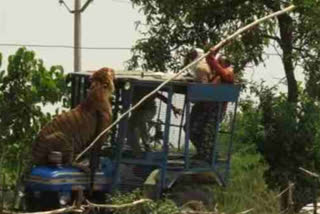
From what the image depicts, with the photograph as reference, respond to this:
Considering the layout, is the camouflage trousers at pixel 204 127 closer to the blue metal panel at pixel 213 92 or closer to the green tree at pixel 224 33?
the blue metal panel at pixel 213 92

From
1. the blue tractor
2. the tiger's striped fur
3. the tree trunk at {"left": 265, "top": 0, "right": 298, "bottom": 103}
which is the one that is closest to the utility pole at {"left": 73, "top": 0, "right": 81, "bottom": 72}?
the tree trunk at {"left": 265, "top": 0, "right": 298, "bottom": 103}

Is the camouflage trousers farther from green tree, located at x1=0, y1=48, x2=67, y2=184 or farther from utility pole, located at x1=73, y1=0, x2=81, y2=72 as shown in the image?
utility pole, located at x1=73, y1=0, x2=81, y2=72

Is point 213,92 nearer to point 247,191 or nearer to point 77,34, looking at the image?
point 247,191

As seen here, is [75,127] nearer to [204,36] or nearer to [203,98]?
[203,98]

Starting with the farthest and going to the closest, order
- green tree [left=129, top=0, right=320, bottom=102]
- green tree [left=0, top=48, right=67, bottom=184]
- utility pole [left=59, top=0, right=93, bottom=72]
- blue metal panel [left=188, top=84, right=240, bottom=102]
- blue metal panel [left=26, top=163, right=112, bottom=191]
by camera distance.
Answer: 1. utility pole [left=59, top=0, right=93, bottom=72]
2. green tree [left=129, top=0, right=320, bottom=102]
3. green tree [left=0, top=48, right=67, bottom=184]
4. blue metal panel [left=188, top=84, right=240, bottom=102]
5. blue metal panel [left=26, top=163, right=112, bottom=191]

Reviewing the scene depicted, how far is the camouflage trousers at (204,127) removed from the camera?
8733mm

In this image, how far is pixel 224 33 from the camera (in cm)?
1123

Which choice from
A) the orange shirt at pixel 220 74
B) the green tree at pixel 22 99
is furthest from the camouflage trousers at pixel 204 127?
the green tree at pixel 22 99

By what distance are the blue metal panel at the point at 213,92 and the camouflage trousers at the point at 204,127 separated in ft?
0.38

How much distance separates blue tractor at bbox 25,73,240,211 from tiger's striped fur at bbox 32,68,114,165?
0.15m

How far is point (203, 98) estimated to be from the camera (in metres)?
8.58

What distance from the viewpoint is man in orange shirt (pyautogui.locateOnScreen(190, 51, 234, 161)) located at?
8719 mm

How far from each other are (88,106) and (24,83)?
2.16 metres

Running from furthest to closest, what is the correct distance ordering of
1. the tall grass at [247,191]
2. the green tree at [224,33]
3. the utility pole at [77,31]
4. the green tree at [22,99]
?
the utility pole at [77,31], the green tree at [224,33], the green tree at [22,99], the tall grass at [247,191]
